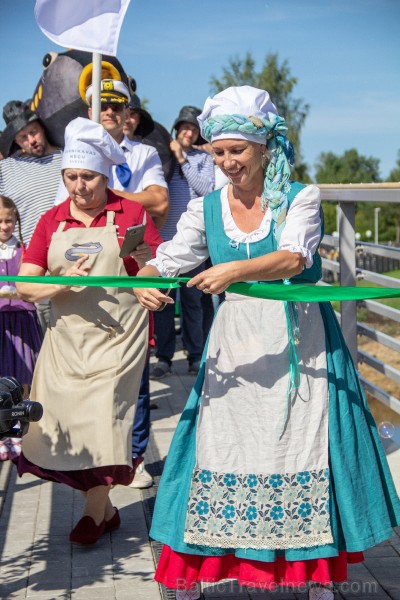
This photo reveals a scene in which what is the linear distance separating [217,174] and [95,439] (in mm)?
4183

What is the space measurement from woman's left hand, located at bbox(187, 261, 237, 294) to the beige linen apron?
1.15 metres

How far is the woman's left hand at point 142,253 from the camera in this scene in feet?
14.8

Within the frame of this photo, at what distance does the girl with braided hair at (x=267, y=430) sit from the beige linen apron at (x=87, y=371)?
2.47 feet

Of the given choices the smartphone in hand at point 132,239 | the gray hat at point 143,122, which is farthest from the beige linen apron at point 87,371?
the gray hat at point 143,122

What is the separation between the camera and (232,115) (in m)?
3.66

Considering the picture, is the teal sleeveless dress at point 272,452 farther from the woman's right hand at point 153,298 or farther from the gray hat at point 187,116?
the gray hat at point 187,116

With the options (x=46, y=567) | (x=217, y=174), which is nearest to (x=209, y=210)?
(x=46, y=567)

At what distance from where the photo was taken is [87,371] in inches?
180

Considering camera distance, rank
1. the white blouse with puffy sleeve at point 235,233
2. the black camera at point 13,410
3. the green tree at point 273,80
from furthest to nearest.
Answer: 1. the green tree at point 273,80
2. the white blouse with puffy sleeve at point 235,233
3. the black camera at point 13,410

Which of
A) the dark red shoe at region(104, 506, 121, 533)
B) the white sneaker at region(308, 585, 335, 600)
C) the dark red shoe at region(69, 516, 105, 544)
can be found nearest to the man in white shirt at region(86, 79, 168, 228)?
the dark red shoe at region(104, 506, 121, 533)

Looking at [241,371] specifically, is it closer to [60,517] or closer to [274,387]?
[274,387]

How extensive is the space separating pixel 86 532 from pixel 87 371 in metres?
0.74

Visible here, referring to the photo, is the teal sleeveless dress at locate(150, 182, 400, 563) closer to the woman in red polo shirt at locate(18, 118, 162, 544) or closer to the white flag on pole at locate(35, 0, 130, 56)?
the woman in red polo shirt at locate(18, 118, 162, 544)

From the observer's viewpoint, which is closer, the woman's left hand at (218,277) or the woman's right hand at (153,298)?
the woman's left hand at (218,277)
